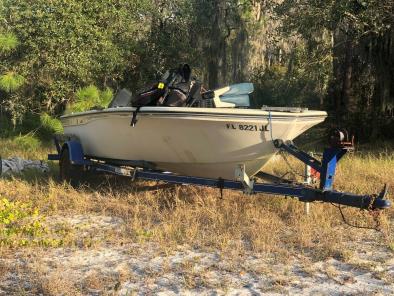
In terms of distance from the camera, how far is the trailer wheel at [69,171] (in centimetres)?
857

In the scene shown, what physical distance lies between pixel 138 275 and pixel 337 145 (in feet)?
7.72

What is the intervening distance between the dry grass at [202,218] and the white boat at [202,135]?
55 cm

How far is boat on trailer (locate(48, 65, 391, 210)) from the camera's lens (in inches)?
217

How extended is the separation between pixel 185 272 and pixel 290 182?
2387 millimetres

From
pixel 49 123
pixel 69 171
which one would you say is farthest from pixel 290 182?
pixel 49 123

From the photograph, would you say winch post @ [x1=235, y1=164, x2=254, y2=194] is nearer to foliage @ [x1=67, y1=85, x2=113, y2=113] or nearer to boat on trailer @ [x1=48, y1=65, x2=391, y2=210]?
boat on trailer @ [x1=48, y1=65, x2=391, y2=210]

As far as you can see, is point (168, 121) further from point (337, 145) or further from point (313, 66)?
point (313, 66)

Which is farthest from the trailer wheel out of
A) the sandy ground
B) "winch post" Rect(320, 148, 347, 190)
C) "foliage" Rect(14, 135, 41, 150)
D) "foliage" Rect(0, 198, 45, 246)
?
"foliage" Rect(14, 135, 41, 150)

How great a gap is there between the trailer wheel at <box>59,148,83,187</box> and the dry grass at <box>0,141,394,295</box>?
221mm

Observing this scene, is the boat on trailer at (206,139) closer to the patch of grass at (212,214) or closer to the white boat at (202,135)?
the white boat at (202,135)

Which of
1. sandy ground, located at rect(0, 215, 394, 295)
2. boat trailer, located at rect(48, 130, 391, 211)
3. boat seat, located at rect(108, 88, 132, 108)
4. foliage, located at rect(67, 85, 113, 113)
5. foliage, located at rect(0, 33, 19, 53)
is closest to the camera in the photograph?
sandy ground, located at rect(0, 215, 394, 295)

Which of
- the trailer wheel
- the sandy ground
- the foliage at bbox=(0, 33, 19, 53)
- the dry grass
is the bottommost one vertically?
the sandy ground

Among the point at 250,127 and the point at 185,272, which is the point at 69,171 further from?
the point at 185,272

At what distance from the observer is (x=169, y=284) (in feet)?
13.5
